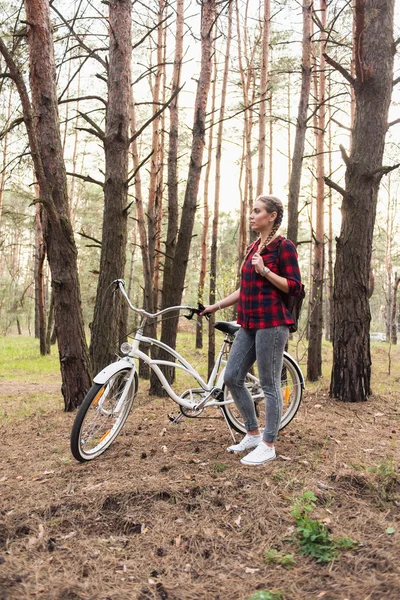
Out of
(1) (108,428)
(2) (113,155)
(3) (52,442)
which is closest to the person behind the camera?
(1) (108,428)

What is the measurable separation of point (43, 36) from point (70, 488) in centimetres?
526

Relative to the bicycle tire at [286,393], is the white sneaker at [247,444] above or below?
below

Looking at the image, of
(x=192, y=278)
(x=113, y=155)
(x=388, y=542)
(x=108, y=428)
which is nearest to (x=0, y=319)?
(x=192, y=278)

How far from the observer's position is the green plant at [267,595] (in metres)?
2.27

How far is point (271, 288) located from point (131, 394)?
5.12 feet

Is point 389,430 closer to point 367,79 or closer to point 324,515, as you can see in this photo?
point 324,515

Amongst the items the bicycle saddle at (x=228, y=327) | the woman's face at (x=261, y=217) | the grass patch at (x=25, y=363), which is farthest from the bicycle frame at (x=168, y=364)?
the grass patch at (x=25, y=363)

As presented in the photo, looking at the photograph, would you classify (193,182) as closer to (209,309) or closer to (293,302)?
(209,309)

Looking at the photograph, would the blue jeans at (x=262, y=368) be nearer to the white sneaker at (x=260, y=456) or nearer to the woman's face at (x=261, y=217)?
the white sneaker at (x=260, y=456)

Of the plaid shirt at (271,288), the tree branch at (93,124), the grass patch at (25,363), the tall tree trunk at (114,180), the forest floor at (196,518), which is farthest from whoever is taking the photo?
the grass patch at (25,363)

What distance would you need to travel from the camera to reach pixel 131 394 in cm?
420

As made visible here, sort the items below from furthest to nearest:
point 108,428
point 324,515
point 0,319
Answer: point 0,319
point 108,428
point 324,515

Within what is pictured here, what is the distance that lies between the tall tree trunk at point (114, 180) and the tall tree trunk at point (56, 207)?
397 millimetres

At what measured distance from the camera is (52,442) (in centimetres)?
481
